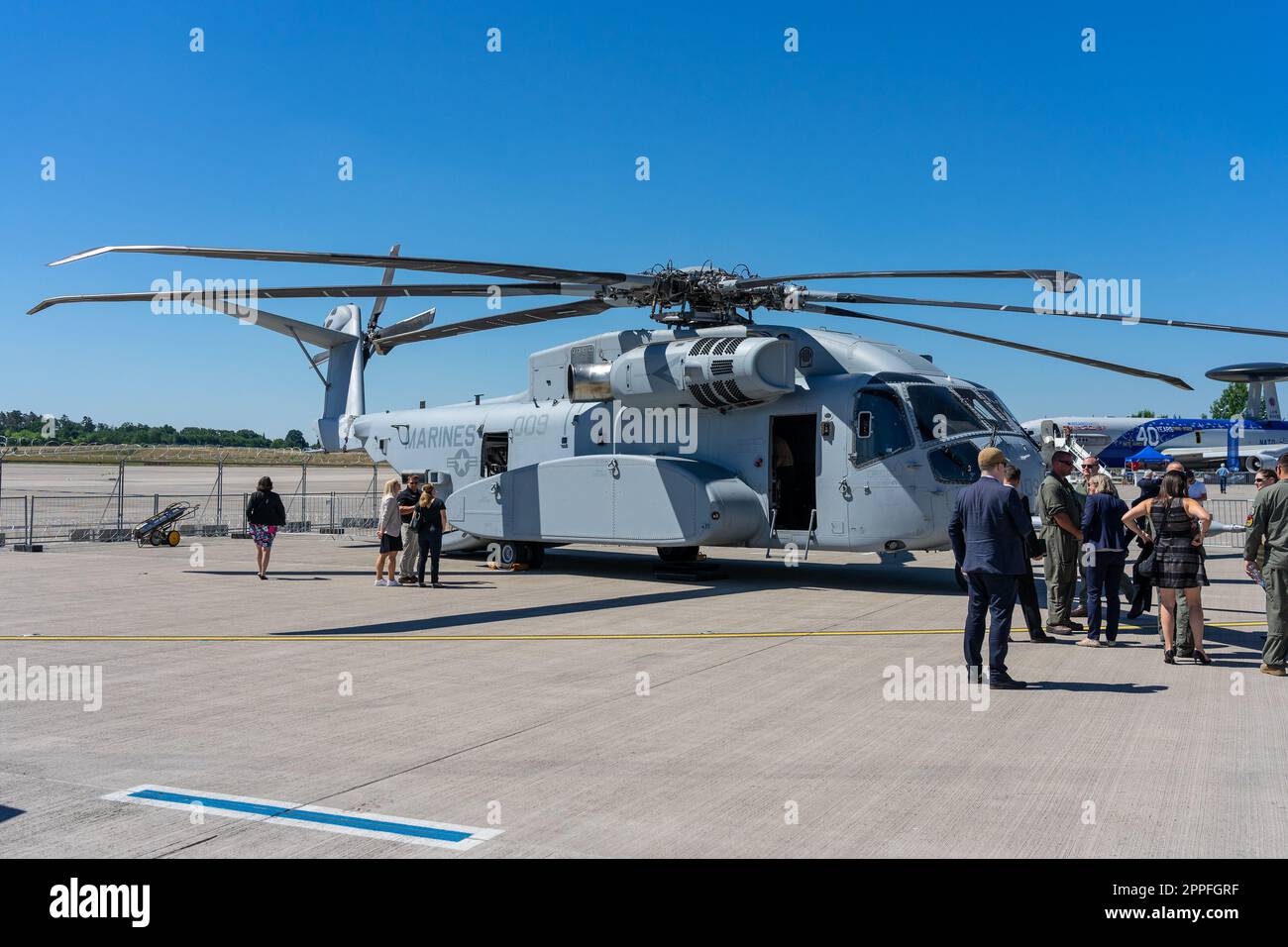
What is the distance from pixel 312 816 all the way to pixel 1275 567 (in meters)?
7.81

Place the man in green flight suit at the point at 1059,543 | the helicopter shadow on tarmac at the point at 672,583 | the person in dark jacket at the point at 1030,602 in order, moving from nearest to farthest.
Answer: the person in dark jacket at the point at 1030,602 → the man in green flight suit at the point at 1059,543 → the helicopter shadow on tarmac at the point at 672,583

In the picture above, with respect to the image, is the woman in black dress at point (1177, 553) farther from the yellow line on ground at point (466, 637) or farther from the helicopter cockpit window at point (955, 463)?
the helicopter cockpit window at point (955, 463)

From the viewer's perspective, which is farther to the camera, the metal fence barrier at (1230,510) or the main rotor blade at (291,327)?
the metal fence barrier at (1230,510)

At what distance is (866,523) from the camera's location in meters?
14.0

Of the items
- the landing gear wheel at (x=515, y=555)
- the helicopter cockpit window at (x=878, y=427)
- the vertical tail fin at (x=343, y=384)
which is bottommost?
the landing gear wheel at (x=515, y=555)

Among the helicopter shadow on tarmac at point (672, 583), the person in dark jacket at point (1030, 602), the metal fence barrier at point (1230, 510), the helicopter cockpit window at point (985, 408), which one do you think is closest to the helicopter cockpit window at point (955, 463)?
the helicopter cockpit window at point (985, 408)

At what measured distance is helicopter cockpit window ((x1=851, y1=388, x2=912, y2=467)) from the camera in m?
13.9

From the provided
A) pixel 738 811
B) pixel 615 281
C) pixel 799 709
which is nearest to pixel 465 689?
pixel 799 709

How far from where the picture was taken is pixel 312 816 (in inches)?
189

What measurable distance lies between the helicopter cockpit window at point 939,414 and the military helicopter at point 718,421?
2 cm

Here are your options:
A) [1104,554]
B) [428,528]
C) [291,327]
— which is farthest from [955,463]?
[291,327]

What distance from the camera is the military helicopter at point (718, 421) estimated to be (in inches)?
538
